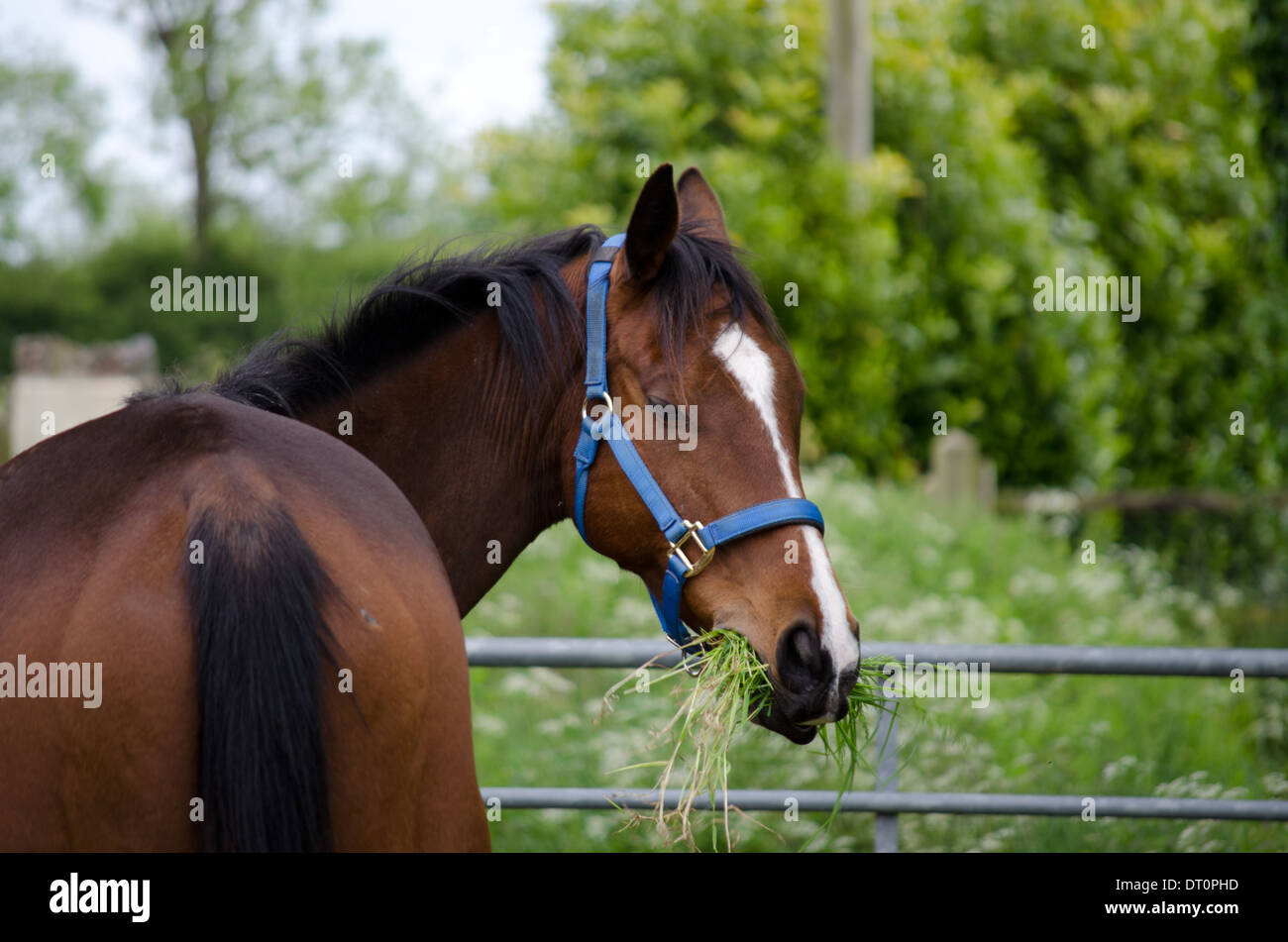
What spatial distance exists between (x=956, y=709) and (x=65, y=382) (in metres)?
7.64

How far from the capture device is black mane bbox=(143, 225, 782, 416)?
2430 mm

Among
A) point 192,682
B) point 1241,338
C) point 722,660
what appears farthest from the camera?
point 1241,338

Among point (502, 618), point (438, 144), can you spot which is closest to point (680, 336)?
point (502, 618)

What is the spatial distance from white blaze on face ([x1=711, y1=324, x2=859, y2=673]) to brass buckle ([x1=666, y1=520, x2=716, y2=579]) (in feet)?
0.65

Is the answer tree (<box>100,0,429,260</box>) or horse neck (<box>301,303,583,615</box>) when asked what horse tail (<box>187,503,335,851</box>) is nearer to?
horse neck (<box>301,303,583,615</box>)

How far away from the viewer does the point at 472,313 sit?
261 cm

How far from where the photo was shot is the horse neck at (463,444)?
8.32 ft

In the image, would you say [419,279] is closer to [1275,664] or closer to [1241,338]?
[1275,664]

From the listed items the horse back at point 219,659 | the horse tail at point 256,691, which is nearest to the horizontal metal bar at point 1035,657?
the horse back at point 219,659

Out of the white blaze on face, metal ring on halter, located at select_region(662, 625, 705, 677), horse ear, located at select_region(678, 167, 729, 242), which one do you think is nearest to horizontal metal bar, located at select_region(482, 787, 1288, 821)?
metal ring on halter, located at select_region(662, 625, 705, 677)

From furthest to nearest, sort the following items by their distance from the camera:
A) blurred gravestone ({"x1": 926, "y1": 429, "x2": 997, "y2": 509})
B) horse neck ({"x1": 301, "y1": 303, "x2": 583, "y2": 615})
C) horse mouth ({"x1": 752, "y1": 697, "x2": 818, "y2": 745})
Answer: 1. blurred gravestone ({"x1": 926, "y1": 429, "x2": 997, "y2": 509})
2. horse neck ({"x1": 301, "y1": 303, "x2": 583, "y2": 615})
3. horse mouth ({"x1": 752, "y1": 697, "x2": 818, "y2": 745})

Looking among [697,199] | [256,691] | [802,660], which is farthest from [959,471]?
[256,691]

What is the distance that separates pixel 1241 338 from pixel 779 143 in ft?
16.2

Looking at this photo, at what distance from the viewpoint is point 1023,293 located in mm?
10133
